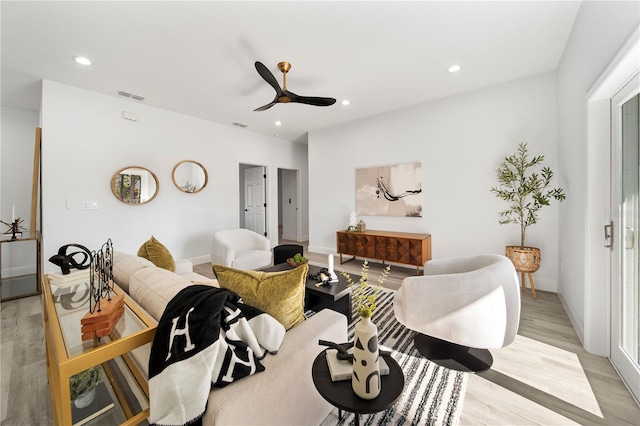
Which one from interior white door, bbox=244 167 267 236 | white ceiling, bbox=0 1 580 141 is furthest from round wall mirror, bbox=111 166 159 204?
interior white door, bbox=244 167 267 236

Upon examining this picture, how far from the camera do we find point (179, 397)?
0.83m

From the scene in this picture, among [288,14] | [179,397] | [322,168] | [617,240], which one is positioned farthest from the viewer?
[322,168]

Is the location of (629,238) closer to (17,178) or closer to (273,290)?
(273,290)

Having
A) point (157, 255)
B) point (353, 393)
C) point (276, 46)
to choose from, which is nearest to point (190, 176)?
point (157, 255)

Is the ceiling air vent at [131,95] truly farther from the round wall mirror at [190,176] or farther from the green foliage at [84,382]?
the green foliage at [84,382]

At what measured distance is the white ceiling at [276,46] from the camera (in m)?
2.08

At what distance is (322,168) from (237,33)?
3367 millimetres

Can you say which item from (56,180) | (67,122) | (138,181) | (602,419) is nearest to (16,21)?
(67,122)

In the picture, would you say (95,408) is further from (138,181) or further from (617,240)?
(138,181)

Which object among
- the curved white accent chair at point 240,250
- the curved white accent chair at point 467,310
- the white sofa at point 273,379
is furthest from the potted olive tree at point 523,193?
the curved white accent chair at point 240,250

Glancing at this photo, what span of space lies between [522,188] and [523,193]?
125 mm

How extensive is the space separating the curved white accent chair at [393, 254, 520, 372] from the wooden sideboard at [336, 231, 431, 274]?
6.24 ft

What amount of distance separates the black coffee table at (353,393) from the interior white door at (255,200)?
5269 millimetres

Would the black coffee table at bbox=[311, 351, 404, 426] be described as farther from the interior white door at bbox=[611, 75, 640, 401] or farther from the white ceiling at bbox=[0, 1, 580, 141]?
the white ceiling at bbox=[0, 1, 580, 141]
